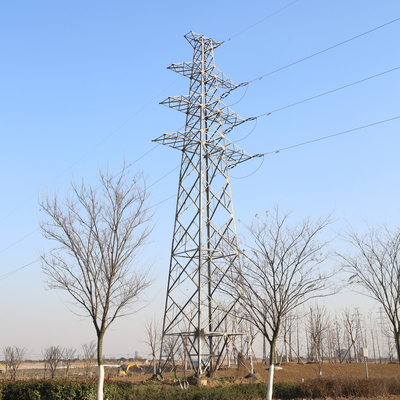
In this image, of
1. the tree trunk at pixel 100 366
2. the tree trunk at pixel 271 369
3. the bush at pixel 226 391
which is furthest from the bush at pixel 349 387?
the tree trunk at pixel 100 366

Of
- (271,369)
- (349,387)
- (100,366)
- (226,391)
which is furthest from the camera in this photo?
(226,391)

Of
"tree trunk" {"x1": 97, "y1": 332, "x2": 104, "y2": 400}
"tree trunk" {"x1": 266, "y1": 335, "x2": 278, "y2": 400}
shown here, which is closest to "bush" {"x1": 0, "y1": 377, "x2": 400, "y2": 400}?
"tree trunk" {"x1": 266, "y1": 335, "x2": 278, "y2": 400}

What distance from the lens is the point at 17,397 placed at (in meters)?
15.5

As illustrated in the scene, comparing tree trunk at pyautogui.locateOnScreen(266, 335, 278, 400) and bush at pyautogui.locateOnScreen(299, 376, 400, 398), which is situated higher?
tree trunk at pyautogui.locateOnScreen(266, 335, 278, 400)

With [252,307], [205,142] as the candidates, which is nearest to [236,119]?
[205,142]

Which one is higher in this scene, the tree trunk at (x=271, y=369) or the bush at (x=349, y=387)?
the tree trunk at (x=271, y=369)

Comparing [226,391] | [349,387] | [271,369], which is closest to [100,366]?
[226,391]

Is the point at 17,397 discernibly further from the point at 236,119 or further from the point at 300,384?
the point at 236,119

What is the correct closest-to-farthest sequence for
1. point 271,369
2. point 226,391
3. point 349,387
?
1. point 271,369
2. point 349,387
3. point 226,391

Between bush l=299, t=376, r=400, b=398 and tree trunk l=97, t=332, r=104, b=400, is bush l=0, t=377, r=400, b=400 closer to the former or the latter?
bush l=299, t=376, r=400, b=398

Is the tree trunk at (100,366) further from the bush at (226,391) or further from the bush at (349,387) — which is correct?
the bush at (349,387)

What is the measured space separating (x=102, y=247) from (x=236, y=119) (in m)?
10.9

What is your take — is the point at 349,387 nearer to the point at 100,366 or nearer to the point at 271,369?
the point at 271,369

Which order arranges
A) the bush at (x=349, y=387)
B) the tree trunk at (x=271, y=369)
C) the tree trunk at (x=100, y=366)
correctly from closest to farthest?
1. the tree trunk at (x=100, y=366)
2. the tree trunk at (x=271, y=369)
3. the bush at (x=349, y=387)
